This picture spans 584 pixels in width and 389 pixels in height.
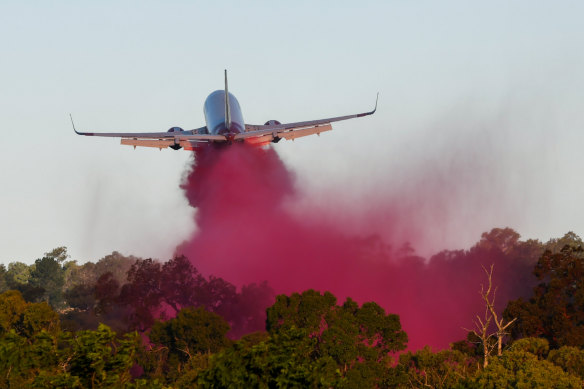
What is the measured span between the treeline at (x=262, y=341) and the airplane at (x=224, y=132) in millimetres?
16900

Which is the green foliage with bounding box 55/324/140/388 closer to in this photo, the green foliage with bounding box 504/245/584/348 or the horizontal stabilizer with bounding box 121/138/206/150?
the horizontal stabilizer with bounding box 121/138/206/150

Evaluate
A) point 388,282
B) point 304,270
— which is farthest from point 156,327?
point 388,282

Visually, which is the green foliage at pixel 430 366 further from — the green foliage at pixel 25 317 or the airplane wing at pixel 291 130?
the green foliage at pixel 25 317

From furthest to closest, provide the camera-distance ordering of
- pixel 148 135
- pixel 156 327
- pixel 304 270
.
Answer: pixel 304 270, pixel 156 327, pixel 148 135

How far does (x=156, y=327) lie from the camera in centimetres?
11444

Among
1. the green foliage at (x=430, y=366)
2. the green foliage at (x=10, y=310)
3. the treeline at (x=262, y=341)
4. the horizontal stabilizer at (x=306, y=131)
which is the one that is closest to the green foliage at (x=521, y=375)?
the treeline at (x=262, y=341)

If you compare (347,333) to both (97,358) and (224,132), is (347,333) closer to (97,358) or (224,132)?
(224,132)

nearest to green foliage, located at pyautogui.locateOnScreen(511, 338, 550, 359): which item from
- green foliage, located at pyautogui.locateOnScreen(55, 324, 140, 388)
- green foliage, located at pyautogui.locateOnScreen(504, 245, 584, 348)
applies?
green foliage, located at pyautogui.locateOnScreen(504, 245, 584, 348)

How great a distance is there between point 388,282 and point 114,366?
103 metres

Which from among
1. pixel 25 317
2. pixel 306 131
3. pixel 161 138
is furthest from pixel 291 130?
pixel 25 317

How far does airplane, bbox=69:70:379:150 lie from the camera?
104312 mm

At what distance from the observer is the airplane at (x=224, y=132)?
104312 millimetres

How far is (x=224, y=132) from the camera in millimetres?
107938

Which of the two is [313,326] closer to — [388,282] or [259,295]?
[259,295]
